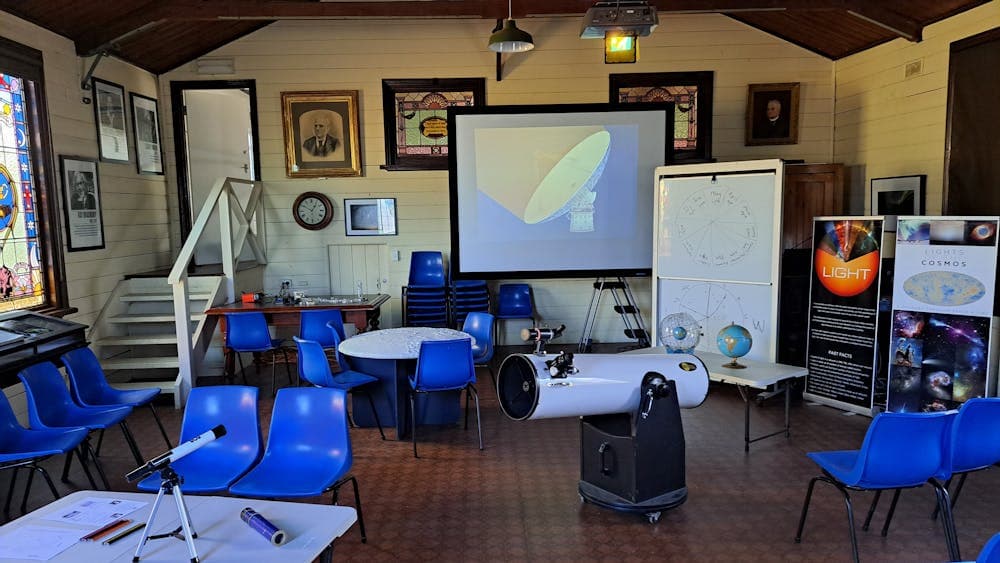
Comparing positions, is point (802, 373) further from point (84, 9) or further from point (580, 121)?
point (84, 9)

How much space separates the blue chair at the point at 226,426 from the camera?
3.19 metres

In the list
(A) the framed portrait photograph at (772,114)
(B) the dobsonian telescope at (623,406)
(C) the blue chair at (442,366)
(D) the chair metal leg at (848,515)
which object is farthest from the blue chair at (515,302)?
(D) the chair metal leg at (848,515)

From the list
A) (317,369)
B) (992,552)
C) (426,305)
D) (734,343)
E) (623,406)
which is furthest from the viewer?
(426,305)

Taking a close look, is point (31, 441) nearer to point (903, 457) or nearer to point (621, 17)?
point (903, 457)

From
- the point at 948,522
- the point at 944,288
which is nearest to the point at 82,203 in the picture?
the point at 948,522

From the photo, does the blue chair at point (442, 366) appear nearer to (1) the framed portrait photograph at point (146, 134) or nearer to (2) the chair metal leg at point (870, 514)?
(2) the chair metal leg at point (870, 514)

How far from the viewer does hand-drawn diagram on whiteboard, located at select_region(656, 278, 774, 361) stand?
5660 millimetres

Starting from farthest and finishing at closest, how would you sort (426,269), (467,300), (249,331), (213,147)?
(213,147) → (426,269) → (467,300) → (249,331)

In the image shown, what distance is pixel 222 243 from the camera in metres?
6.86

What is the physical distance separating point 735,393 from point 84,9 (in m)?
6.83

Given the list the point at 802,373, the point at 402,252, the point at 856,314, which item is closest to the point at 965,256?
the point at 856,314

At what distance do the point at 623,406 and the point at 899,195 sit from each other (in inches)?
195

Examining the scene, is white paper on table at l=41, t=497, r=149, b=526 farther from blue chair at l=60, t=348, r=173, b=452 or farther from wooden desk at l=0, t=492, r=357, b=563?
blue chair at l=60, t=348, r=173, b=452

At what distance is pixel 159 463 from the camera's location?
6.08 feet
